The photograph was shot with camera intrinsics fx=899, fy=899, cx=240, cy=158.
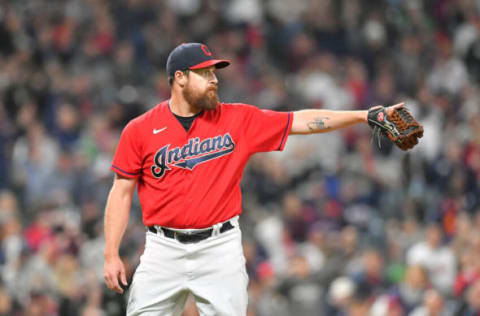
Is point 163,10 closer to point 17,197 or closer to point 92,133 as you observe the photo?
point 92,133

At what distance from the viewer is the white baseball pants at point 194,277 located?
16.6 feet

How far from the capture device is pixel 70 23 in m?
14.2

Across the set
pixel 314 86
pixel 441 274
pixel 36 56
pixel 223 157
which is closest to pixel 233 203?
pixel 223 157

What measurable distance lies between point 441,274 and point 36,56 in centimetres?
728

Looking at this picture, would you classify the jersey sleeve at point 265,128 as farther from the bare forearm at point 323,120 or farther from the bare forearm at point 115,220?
the bare forearm at point 115,220

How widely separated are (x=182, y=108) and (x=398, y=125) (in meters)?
1.25

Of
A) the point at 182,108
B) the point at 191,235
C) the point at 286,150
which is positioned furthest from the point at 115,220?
the point at 286,150

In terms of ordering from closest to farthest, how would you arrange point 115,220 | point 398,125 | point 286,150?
point 398,125, point 115,220, point 286,150

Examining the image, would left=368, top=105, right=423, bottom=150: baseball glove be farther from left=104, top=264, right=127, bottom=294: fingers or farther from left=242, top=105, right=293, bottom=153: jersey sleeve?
left=104, top=264, right=127, bottom=294: fingers

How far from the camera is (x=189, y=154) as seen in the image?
5.18 meters

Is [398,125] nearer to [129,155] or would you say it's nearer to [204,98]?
[204,98]

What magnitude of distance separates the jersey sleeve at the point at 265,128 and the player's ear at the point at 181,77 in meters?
0.41

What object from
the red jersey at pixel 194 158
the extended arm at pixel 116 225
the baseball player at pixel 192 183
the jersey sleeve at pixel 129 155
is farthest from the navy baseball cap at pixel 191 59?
the extended arm at pixel 116 225

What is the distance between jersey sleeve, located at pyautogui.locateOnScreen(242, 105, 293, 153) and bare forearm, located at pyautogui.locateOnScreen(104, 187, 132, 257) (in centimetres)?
82
